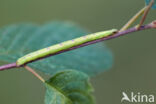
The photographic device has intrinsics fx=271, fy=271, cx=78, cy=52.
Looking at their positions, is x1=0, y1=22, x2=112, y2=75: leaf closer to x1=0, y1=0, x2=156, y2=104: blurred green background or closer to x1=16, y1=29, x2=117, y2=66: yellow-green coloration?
x1=16, y1=29, x2=117, y2=66: yellow-green coloration

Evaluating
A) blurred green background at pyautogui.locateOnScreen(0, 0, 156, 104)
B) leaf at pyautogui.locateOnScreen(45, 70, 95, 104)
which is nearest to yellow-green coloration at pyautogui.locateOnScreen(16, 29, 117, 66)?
leaf at pyautogui.locateOnScreen(45, 70, 95, 104)

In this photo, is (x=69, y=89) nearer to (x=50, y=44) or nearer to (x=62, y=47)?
(x=62, y=47)

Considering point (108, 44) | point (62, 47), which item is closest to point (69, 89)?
point (62, 47)

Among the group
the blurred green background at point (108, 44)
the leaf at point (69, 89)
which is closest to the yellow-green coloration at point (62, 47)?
the leaf at point (69, 89)

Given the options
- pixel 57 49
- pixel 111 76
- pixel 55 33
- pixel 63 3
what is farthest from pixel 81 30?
pixel 63 3

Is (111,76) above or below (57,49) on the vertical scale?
above

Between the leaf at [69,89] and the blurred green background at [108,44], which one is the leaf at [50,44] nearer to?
the leaf at [69,89]

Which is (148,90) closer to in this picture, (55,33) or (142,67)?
(142,67)
